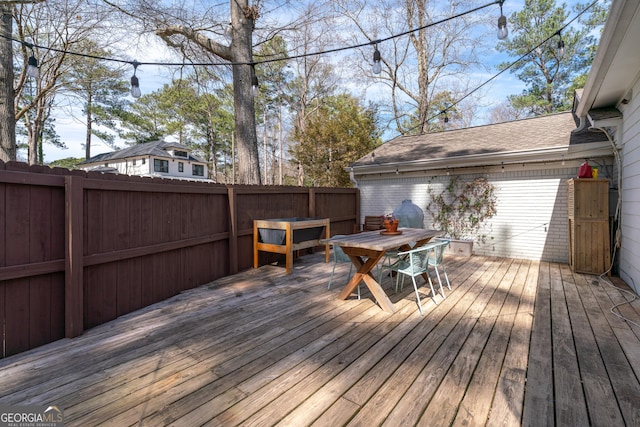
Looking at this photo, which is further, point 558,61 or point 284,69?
point 284,69

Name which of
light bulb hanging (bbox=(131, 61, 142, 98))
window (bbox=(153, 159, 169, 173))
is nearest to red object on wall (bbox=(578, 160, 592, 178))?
light bulb hanging (bbox=(131, 61, 142, 98))

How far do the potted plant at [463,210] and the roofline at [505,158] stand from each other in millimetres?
446

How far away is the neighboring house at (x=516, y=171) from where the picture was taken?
567cm

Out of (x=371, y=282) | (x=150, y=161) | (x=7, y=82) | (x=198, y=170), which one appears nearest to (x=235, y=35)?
(x=7, y=82)

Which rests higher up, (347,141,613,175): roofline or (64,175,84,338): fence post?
(347,141,613,175): roofline

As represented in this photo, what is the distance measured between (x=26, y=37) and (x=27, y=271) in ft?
34.2

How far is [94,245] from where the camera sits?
2799mm

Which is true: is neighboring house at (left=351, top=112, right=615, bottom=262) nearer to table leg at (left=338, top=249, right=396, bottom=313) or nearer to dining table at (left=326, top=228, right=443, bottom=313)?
dining table at (left=326, top=228, right=443, bottom=313)

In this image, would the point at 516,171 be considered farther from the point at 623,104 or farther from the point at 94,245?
the point at 94,245

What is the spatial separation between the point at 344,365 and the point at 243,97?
6.17 metres

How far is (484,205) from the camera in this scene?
663 cm

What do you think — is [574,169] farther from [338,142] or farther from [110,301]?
[338,142]

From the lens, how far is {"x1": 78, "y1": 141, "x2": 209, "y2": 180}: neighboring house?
22.0 m

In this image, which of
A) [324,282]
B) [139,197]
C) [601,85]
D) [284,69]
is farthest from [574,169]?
[284,69]
